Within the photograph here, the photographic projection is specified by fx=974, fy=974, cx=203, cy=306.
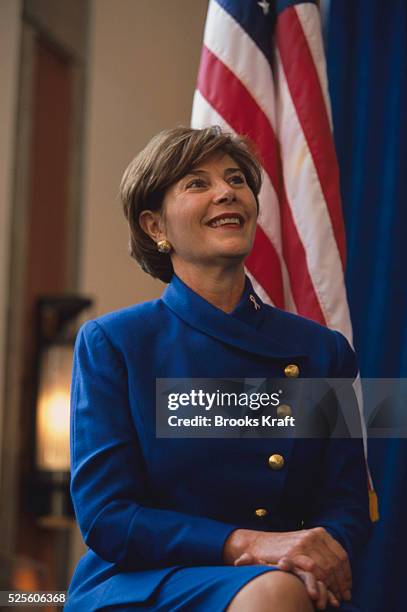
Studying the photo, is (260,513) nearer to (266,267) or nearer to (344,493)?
(344,493)

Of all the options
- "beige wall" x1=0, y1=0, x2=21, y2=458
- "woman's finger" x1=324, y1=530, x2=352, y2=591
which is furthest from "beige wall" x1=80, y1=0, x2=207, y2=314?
"woman's finger" x1=324, y1=530, x2=352, y2=591

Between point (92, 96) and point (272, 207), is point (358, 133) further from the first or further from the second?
point (92, 96)

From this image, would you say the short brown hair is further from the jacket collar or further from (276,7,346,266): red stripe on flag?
(276,7,346,266): red stripe on flag

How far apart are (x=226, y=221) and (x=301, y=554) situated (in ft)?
1.96

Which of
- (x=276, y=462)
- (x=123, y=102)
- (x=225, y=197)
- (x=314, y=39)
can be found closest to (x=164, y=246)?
(x=225, y=197)

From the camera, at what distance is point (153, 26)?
5.36 m

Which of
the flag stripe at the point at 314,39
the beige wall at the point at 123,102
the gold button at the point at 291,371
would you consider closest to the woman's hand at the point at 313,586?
the gold button at the point at 291,371

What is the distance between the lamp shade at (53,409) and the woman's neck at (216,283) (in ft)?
8.90

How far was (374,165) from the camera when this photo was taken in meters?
2.71

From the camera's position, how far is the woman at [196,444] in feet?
5.03

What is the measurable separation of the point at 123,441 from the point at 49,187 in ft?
11.0

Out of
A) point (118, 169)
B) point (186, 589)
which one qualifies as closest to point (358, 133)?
point (186, 589)

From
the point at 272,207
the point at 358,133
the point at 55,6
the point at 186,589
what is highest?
the point at 55,6

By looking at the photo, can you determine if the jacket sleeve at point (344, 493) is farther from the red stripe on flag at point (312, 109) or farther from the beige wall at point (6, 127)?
the beige wall at point (6, 127)
